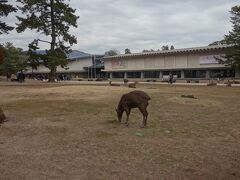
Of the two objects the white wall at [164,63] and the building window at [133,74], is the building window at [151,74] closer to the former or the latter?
the white wall at [164,63]

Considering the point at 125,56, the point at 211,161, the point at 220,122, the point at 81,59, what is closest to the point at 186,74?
the point at 125,56

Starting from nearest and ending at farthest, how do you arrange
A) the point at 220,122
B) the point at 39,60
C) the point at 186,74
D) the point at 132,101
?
the point at 132,101 < the point at 220,122 < the point at 39,60 < the point at 186,74

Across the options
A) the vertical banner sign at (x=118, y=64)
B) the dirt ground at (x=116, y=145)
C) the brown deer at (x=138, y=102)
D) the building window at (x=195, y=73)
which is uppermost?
the vertical banner sign at (x=118, y=64)

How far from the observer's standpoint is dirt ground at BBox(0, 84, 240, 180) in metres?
7.74

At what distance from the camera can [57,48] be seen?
45.1m

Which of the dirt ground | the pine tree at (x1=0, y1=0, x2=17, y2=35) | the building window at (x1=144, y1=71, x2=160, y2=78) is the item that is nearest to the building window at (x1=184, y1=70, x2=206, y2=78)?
the building window at (x1=144, y1=71, x2=160, y2=78)

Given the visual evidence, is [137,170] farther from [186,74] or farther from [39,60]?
[186,74]

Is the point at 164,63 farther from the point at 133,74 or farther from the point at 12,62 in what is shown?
the point at 12,62

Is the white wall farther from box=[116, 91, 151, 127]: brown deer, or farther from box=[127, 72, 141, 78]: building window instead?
box=[116, 91, 151, 127]: brown deer

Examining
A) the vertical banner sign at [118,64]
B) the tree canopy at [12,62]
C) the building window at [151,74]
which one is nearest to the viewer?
the tree canopy at [12,62]

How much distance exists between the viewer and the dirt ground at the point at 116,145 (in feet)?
25.4

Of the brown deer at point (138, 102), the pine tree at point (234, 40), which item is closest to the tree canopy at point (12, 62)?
the pine tree at point (234, 40)

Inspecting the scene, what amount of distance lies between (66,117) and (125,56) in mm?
73285

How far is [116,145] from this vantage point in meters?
9.84
